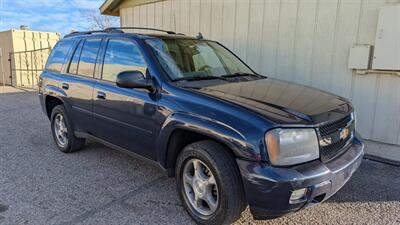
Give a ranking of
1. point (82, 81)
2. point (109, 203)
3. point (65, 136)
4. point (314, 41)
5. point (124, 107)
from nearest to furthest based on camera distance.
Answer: point (109, 203), point (124, 107), point (82, 81), point (65, 136), point (314, 41)

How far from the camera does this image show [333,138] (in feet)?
9.13

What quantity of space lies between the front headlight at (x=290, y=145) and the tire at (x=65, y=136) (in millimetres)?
3397

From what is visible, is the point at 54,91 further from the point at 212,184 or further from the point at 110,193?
the point at 212,184

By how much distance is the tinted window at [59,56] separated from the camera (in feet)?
16.0

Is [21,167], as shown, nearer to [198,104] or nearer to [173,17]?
[198,104]

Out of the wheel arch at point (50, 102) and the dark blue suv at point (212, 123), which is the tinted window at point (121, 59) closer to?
the dark blue suv at point (212, 123)

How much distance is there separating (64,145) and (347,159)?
406cm

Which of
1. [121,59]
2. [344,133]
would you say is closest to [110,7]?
[121,59]

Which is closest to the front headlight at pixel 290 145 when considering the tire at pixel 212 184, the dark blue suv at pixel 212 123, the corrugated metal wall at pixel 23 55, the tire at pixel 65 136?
the dark blue suv at pixel 212 123

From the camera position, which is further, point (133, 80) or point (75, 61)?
point (75, 61)

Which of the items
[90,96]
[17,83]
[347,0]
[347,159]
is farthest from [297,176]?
[17,83]

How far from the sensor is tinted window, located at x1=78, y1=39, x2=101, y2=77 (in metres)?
4.21

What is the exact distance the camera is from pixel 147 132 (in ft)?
11.1

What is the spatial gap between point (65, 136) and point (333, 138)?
395cm
